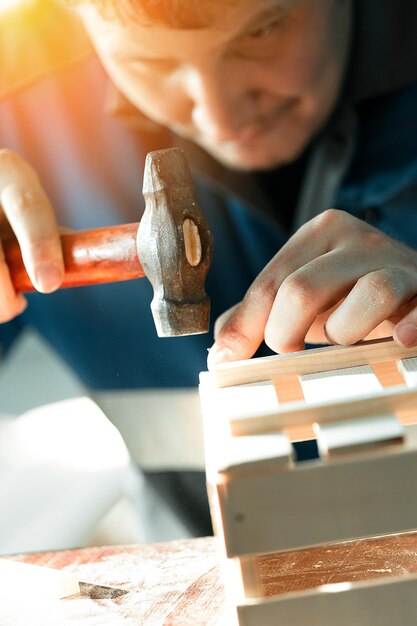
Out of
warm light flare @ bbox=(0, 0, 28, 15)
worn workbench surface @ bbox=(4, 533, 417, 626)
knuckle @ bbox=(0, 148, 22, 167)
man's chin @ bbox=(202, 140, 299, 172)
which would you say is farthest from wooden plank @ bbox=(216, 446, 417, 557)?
warm light flare @ bbox=(0, 0, 28, 15)

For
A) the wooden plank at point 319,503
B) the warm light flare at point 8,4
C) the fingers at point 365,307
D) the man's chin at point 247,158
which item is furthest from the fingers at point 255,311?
the warm light flare at point 8,4

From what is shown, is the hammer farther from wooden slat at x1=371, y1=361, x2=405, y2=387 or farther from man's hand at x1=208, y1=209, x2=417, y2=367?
wooden slat at x1=371, y1=361, x2=405, y2=387

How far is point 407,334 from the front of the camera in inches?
33.6

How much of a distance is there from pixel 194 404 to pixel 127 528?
402mm

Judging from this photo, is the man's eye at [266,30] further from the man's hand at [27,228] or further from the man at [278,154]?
the man's hand at [27,228]

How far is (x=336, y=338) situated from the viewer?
0.91 m

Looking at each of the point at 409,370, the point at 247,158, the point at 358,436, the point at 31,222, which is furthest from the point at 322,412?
the point at 247,158

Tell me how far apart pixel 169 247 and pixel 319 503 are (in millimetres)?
427

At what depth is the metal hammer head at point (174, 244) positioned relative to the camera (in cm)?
94

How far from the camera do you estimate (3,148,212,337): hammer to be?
941 mm

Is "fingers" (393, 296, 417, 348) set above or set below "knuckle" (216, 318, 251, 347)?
above

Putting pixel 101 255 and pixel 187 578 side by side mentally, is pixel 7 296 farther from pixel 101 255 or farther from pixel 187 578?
pixel 187 578

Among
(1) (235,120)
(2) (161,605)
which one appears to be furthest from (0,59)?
(2) (161,605)

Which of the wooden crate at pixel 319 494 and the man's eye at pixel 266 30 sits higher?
the man's eye at pixel 266 30
